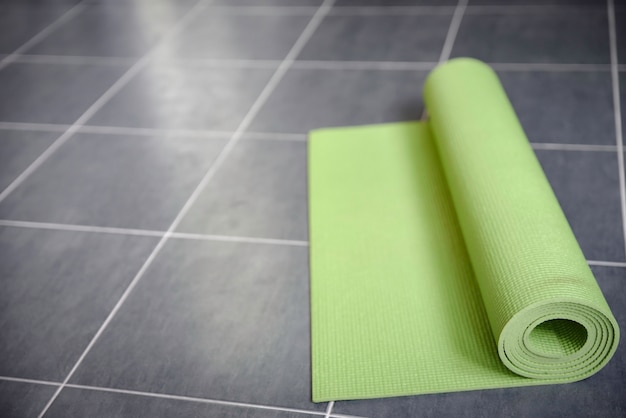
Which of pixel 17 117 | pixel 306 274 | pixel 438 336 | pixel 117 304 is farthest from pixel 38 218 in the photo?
pixel 438 336

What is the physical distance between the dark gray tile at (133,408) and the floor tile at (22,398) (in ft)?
0.13

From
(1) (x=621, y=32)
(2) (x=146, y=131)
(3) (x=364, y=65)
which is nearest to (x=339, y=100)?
(3) (x=364, y=65)

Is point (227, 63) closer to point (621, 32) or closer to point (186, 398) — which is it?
point (621, 32)

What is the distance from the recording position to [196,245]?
223cm

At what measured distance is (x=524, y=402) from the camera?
163 centimetres

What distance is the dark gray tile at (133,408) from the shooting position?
1.70 meters

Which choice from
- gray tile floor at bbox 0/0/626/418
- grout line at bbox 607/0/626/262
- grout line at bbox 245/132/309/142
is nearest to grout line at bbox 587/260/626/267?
gray tile floor at bbox 0/0/626/418

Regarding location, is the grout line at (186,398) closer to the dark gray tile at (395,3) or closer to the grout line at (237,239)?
the grout line at (237,239)

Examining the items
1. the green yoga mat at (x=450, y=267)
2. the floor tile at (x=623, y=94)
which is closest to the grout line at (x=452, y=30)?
the green yoga mat at (x=450, y=267)

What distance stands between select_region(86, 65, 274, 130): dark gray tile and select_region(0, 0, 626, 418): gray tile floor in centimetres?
1

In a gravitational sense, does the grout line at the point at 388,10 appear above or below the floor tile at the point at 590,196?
above

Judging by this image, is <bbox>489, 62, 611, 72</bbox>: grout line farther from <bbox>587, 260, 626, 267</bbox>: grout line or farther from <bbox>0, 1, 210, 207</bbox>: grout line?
<bbox>0, 1, 210, 207</bbox>: grout line

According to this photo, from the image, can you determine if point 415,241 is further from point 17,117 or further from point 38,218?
point 17,117

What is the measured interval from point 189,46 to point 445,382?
230 cm
